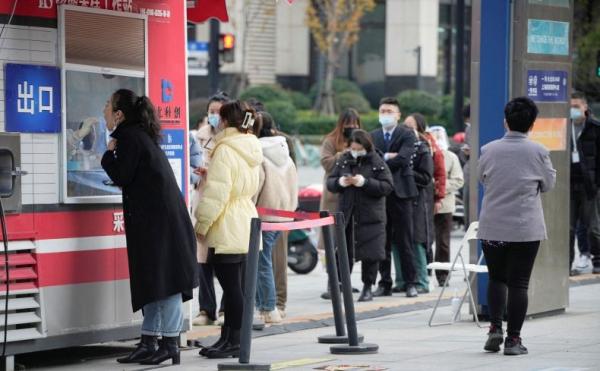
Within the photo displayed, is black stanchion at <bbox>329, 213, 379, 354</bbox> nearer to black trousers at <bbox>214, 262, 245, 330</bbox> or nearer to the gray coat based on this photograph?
black trousers at <bbox>214, 262, 245, 330</bbox>

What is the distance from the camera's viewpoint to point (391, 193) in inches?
568

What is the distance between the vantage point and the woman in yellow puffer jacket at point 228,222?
→ 9.93 m

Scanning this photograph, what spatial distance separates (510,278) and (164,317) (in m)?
2.42

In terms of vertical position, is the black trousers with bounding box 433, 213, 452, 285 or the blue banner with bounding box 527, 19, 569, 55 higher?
the blue banner with bounding box 527, 19, 569, 55

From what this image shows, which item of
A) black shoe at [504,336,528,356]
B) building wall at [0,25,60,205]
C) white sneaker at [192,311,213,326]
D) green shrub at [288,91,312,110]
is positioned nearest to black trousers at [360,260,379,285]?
white sneaker at [192,311,213,326]

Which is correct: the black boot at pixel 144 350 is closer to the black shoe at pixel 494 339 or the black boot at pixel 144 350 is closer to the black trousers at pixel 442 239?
the black shoe at pixel 494 339

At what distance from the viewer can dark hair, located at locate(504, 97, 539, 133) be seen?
32.7 feet

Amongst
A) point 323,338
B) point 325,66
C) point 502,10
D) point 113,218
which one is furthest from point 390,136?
point 325,66

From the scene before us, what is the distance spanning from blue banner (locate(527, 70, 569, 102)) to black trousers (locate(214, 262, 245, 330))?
3.27 m

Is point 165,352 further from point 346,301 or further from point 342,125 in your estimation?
point 342,125

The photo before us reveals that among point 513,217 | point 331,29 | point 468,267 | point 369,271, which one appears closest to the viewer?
point 513,217

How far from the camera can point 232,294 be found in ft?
32.7

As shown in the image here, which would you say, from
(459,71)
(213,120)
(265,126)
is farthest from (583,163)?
(459,71)

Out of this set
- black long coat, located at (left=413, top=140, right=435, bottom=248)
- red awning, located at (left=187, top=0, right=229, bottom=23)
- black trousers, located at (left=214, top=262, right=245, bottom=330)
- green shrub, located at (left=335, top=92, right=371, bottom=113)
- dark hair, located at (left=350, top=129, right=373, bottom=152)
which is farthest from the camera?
green shrub, located at (left=335, top=92, right=371, bottom=113)
